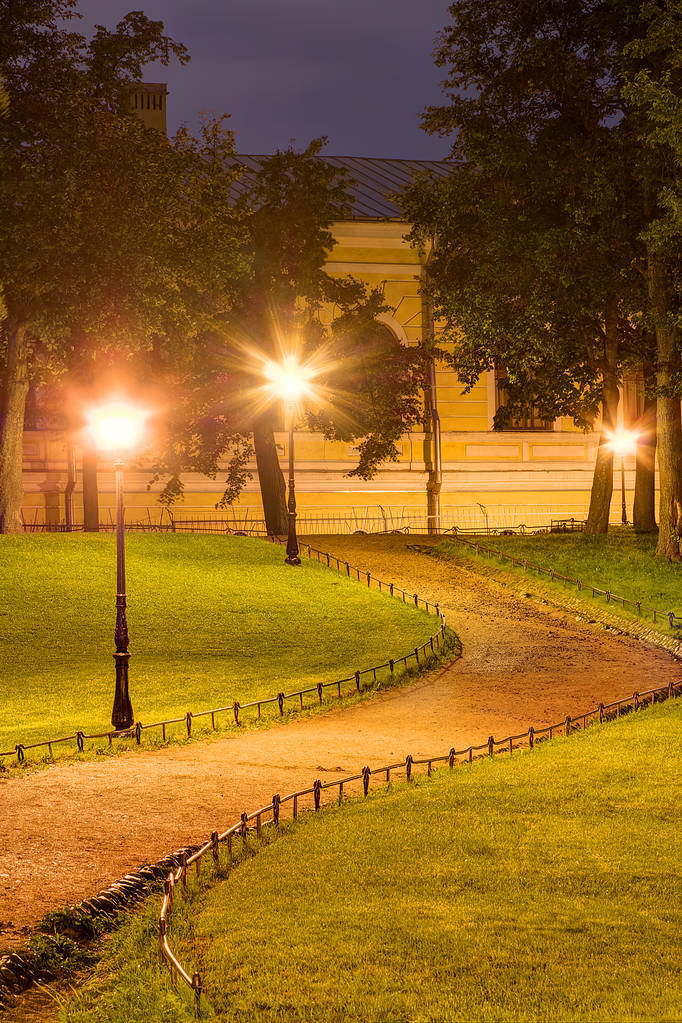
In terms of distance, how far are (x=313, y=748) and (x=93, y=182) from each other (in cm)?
1941

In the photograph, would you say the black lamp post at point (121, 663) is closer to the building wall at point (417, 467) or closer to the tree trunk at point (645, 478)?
the tree trunk at point (645, 478)

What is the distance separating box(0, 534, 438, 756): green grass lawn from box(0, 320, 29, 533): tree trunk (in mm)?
1555

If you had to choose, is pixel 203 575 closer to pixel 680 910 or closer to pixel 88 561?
pixel 88 561

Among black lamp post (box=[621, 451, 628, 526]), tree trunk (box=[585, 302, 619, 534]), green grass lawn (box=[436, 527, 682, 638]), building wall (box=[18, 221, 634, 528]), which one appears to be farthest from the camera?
building wall (box=[18, 221, 634, 528])

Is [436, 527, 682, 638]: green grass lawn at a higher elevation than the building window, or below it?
below

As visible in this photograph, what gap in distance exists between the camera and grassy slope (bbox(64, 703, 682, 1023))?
6613 mm

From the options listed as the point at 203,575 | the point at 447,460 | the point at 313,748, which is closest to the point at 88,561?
the point at 203,575

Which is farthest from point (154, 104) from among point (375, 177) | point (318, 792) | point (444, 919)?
point (444, 919)

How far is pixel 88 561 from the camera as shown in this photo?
30.0 metres

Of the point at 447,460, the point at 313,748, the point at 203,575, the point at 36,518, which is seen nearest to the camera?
the point at 313,748

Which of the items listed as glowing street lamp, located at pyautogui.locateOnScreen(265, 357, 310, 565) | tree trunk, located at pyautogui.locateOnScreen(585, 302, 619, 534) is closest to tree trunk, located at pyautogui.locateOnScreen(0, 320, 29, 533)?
glowing street lamp, located at pyautogui.locateOnScreen(265, 357, 310, 565)

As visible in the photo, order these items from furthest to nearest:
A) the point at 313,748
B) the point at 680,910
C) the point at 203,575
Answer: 1. the point at 203,575
2. the point at 313,748
3. the point at 680,910

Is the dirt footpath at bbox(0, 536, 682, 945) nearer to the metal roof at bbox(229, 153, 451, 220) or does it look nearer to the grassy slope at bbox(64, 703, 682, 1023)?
the grassy slope at bbox(64, 703, 682, 1023)

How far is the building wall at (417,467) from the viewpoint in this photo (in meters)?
44.6
